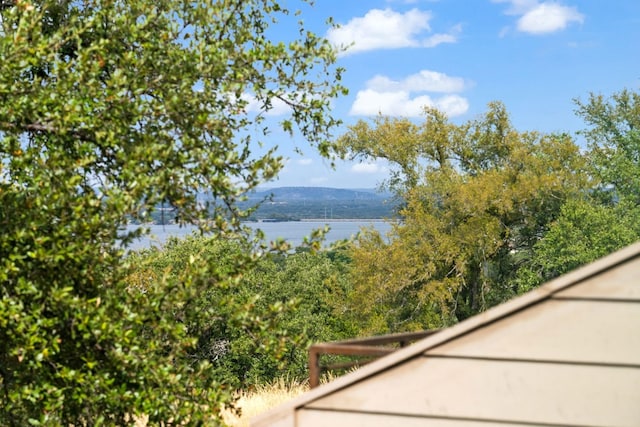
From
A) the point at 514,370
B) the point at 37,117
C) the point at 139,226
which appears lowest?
the point at 514,370

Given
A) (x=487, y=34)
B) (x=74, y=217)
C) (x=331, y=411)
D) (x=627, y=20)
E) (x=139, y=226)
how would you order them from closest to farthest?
(x=331, y=411) < (x=74, y=217) < (x=139, y=226) < (x=627, y=20) < (x=487, y=34)

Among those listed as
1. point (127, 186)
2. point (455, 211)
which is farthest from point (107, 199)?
point (455, 211)

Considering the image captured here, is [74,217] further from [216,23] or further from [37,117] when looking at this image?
[216,23]

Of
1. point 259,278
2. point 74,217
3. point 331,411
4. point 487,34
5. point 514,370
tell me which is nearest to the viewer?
point 514,370

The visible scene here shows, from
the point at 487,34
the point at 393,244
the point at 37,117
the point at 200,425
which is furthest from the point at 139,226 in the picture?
the point at 487,34

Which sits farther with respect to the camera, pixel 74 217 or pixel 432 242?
pixel 432 242

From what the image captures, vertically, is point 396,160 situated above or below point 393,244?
above

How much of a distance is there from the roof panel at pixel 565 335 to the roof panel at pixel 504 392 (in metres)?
0.05

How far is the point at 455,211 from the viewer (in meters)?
32.5

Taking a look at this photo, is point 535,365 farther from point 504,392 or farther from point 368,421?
point 368,421

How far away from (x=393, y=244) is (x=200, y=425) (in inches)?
1025

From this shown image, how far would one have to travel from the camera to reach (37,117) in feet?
19.4

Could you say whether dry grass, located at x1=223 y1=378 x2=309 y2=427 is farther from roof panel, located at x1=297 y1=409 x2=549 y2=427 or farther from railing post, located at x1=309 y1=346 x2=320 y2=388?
roof panel, located at x1=297 y1=409 x2=549 y2=427

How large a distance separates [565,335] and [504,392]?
1.27 feet
